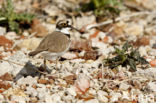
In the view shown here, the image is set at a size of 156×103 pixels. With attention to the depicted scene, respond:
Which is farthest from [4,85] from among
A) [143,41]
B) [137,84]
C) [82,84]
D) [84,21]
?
[84,21]

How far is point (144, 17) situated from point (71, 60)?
154 inches

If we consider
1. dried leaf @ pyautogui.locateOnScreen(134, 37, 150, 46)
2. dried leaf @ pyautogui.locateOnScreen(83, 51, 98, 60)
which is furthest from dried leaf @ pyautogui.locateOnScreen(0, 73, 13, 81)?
dried leaf @ pyautogui.locateOnScreen(134, 37, 150, 46)

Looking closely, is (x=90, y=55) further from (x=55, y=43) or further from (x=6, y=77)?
(x=6, y=77)

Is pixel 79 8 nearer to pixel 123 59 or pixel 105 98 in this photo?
pixel 123 59

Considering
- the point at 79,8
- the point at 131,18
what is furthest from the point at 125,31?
the point at 79,8

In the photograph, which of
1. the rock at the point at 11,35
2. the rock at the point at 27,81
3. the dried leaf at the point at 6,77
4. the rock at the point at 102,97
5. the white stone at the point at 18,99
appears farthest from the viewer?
the rock at the point at 11,35

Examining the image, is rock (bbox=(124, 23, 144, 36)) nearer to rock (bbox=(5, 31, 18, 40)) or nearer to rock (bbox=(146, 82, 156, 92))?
rock (bbox=(5, 31, 18, 40))

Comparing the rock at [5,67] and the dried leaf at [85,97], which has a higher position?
the rock at [5,67]

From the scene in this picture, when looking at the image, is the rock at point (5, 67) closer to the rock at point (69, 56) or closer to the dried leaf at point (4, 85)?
the dried leaf at point (4, 85)

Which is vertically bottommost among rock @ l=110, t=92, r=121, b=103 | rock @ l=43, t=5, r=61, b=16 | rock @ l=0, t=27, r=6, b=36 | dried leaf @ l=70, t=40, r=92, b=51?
rock @ l=110, t=92, r=121, b=103

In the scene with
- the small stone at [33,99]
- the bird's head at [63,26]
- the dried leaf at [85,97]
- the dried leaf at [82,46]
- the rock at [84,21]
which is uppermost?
the bird's head at [63,26]

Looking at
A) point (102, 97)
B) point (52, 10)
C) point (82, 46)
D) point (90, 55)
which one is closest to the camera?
point (102, 97)

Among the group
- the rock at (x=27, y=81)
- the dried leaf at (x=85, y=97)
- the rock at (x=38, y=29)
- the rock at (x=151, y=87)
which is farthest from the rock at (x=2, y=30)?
the rock at (x=151, y=87)

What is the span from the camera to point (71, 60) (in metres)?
5.57
